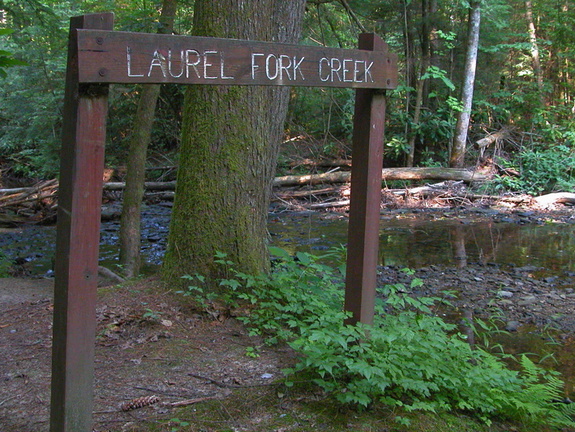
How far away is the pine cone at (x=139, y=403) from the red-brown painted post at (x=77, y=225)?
71cm

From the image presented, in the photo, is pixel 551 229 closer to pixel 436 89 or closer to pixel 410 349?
A: pixel 436 89

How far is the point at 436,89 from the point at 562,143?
3.97m

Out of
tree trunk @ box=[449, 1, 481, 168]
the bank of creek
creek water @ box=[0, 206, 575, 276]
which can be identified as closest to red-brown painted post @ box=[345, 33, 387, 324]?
the bank of creek

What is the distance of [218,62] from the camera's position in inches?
110

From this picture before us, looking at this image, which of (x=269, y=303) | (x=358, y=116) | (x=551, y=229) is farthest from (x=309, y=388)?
(x=551, y=229)

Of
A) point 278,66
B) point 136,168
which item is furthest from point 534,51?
point 278,66

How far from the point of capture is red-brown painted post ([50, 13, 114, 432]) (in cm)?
243

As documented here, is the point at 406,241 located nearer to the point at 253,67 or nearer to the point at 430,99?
the point at 253,67

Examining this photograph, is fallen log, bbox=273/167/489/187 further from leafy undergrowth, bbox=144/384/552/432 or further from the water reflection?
leafy undergrowth, bbox=144/384/552/432

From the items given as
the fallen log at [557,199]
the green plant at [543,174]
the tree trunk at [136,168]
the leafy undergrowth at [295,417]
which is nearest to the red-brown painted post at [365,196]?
the leafy undergrowth at [295,417]

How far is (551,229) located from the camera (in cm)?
1184

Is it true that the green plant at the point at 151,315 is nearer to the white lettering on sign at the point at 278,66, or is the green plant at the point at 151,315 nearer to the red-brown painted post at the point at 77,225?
the red-brown painted post at the point at 77,225

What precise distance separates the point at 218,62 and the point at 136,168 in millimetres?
5239

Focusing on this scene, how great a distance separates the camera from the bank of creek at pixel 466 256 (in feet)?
19.8
